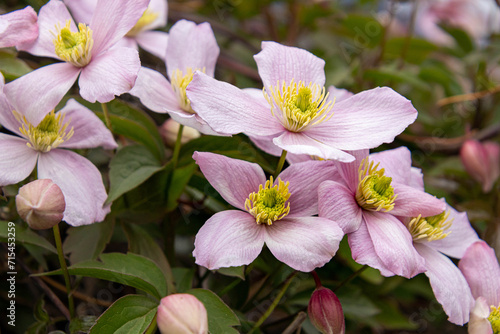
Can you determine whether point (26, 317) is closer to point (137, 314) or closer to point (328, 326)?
point (137, 314)

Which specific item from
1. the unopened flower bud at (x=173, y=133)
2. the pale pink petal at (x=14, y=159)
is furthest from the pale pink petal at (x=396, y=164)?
the pale pink petal at (x=14, y=159)

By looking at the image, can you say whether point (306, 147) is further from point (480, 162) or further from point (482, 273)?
point (480, 162)

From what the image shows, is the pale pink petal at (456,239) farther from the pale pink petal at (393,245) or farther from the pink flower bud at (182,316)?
the pink flower bud at (182,316)

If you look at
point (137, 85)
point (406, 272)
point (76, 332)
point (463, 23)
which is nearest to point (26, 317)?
point (76, 332)

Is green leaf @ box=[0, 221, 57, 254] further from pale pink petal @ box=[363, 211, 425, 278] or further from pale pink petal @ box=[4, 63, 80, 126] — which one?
pale pink petal @ box=[363, 211, 425, 278]

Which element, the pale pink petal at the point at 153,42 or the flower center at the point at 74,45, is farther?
the pale pink petal at the point at 153,42

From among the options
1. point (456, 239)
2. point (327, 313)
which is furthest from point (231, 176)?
point (456, 239)

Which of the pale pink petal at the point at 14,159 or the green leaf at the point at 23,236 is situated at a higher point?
the pale pink petal at the point at 14,159
